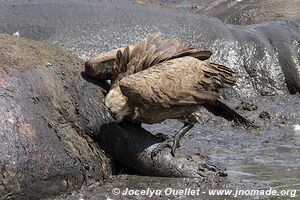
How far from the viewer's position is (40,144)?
233 inches

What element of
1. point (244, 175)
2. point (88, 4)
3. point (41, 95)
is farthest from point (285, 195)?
point (88, 4)

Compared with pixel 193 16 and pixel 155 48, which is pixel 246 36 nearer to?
pixel 193 16

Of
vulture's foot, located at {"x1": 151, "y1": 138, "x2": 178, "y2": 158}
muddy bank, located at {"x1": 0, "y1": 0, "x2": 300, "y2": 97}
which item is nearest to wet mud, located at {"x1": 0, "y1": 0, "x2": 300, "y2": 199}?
muddy bank, located at {"x1": 0, "y1": 0, "x2": 300, "y2": 97}

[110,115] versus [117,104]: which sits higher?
[117,104]

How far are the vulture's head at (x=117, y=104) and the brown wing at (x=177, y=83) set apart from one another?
0.35 feet

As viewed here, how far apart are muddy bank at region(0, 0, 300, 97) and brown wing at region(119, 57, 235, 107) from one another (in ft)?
11.3

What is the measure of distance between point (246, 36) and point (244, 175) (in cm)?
445

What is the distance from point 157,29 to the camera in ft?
34.7

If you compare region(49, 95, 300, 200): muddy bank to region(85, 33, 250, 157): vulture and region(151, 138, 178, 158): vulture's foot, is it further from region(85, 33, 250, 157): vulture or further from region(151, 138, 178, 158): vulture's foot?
region(85, 33, 250, 157): vulture

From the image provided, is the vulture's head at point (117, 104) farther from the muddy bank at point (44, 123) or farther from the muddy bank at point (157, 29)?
the muddy bank at point (157, 29)

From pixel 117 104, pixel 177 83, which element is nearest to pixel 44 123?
pixel 117 104

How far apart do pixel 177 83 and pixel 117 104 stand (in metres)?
0.52

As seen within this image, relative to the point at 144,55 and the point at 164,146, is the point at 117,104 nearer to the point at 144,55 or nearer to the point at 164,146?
the point at 144,55

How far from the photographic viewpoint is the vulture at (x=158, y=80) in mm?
6254
